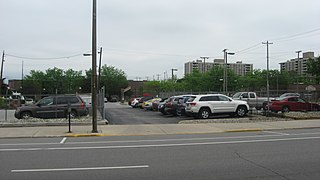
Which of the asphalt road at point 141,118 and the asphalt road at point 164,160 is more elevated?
the asphalt road at point 141,118

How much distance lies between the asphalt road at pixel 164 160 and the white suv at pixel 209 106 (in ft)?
32.7

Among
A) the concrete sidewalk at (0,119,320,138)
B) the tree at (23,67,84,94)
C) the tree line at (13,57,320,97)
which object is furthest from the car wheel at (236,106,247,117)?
the tree at (23,67,84,94)

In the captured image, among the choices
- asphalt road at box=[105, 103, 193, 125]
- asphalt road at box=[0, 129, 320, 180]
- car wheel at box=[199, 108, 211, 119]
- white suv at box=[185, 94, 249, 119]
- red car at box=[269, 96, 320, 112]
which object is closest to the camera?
asphalt road at box=[0, 129, 320, 180]

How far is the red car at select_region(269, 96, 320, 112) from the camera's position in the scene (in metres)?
27.4

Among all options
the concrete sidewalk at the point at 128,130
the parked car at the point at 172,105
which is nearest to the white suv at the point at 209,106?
the parked car at the point at 172,105

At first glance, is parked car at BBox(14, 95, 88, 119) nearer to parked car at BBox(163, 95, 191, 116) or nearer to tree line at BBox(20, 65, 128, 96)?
parked car at BBox(163, 95, 191, 116)

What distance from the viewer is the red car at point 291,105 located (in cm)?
2741

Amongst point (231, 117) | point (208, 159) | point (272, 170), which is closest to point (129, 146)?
point (208, 159)

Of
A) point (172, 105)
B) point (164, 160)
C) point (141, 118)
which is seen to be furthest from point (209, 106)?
point (164, 160)

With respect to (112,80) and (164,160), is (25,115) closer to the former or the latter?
(164,160)

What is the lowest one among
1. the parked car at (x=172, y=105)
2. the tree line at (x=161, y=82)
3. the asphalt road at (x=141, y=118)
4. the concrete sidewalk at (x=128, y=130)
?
the concrete sidewalk at (x=128, y=130)

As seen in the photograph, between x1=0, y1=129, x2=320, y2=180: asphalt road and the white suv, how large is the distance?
32.7 feet

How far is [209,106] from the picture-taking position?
928 inches

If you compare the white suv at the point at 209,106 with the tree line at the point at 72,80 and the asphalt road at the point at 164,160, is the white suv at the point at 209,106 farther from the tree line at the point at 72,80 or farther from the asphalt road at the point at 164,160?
the tree line at the point at 72,80
